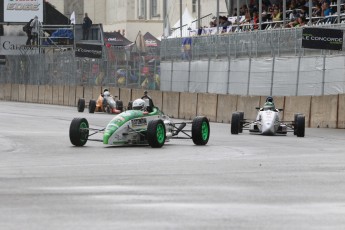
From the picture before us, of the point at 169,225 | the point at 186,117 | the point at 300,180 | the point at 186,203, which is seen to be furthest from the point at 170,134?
the point at 186,117

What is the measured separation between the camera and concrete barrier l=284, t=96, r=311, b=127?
35.1 metres

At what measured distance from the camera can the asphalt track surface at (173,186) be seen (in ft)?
33.9

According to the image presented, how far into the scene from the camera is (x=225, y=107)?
39.9m

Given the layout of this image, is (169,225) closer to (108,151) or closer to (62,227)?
(62,227)

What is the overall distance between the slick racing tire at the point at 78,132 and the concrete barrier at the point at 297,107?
1277cm

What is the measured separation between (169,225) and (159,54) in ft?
140

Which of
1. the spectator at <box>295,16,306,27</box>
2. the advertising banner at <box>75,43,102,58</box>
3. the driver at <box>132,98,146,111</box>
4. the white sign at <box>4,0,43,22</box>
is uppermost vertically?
the white sign at <box>4,0,43,22</box>

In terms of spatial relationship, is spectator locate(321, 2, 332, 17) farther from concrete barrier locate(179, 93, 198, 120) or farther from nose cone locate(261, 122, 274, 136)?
nose cone locate(261, 122, 274, 136)

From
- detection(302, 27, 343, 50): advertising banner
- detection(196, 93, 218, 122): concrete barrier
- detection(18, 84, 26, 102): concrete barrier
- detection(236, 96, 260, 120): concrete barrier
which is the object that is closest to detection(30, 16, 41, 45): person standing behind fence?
detection(18, 84, 26, 102): concrete barrier

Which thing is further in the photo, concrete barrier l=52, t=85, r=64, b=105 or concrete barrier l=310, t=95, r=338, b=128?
concrete barrier l=52, t=85, r=64, b=105

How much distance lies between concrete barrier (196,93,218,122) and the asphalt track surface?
15351 mm

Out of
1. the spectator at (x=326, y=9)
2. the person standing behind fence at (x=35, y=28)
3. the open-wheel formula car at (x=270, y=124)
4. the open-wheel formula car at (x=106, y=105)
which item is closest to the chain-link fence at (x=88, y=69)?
the person standing behind fence at (x=35, y=28)

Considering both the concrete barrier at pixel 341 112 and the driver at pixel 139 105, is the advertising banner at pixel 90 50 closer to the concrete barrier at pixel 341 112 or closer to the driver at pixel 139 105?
the concrete barrier at pixel 341 112

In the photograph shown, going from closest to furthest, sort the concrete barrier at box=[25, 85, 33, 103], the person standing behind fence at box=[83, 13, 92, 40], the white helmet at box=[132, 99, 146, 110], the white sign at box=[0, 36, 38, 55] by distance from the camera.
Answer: the white helmet at box=[132, 99, 146, 110]
the concrete barrier at box=[25, 85, 33, 103]
the person standing behind fence at box=[83, 13, 92, 40]
the white sign at box=[0, 36, 38, 55]
